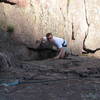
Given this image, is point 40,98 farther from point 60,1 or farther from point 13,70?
point 60,1

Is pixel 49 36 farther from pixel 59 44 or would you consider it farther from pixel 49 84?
pixel 49 84

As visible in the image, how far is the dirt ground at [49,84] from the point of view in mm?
4181

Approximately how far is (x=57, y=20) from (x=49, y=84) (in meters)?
5.12

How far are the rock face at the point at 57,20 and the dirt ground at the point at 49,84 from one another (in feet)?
8.33

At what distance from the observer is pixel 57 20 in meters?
9.75

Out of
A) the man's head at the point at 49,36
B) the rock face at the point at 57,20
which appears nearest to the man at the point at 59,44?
the man's head at the point at 49,36

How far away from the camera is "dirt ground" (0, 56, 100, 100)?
4.18 m

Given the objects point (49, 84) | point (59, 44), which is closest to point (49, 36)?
point (59, 44)

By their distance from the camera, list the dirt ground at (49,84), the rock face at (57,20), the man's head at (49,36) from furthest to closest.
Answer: the rock face at (57,20)
the man's head at (49,36)
the dirt ground at (49,84)

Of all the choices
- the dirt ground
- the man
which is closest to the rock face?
the man

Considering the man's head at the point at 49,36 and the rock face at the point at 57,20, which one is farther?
the rock face at the point at 57,20

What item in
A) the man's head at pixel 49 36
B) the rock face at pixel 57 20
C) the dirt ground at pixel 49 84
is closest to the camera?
the dirt ground at pixel 49 84

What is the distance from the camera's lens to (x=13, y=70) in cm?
624

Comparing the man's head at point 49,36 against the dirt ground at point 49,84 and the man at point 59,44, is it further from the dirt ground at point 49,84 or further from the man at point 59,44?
the dirt ground at point 49,84
